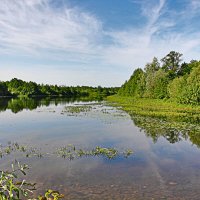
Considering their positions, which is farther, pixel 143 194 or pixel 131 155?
pixel 131 155

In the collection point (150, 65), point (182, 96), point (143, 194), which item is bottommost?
point (143, 194)

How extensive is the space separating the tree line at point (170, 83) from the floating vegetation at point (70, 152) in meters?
31.5

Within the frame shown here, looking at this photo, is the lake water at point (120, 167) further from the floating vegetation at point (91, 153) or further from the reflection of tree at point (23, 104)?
the reflection of tree at point (23, 104)

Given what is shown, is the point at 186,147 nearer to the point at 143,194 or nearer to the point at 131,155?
the point at 131,155

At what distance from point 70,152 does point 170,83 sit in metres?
45.4

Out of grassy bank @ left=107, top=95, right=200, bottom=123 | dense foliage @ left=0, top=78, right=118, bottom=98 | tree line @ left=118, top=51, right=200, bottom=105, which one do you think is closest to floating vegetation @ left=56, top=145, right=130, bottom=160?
grassy bank @ left=107, top=95, right=200, bottom=123

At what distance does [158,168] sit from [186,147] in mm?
5950

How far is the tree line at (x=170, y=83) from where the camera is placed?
47.5 metres

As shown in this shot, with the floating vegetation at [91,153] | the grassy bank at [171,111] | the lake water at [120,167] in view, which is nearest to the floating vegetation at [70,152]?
the floating vegetation at [91,153]

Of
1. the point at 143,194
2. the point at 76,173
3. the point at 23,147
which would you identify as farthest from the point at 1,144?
the point at 143,194

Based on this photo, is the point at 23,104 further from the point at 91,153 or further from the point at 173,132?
the point at 91,153

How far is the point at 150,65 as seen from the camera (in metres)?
78.6

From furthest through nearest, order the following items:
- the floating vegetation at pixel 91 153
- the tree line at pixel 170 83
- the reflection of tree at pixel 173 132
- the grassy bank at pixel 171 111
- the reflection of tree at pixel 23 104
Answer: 1. the reflection of tree at pixel 23 104
2. the tree line at pixel 170 83
3. the grassy bank at pixel 171 111
4. the reflection of tree at pixel 173 132
5. the floating vegetation at pixel 91 153

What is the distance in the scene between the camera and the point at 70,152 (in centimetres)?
1702
